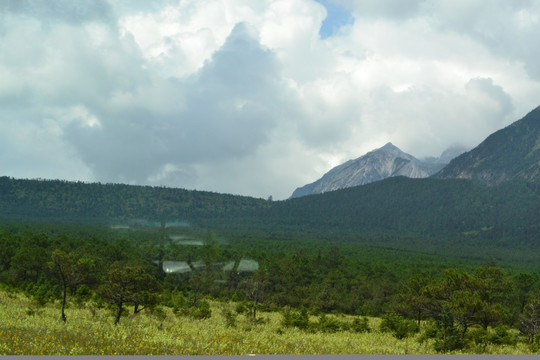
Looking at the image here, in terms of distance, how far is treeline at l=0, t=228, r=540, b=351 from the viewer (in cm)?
3928

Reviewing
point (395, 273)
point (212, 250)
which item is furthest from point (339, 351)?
point (212, 250)

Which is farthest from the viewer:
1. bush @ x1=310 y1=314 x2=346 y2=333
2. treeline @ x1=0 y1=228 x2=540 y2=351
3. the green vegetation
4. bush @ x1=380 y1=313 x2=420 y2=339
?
bush @ x1=310 y1=314 x2=346 y2=333

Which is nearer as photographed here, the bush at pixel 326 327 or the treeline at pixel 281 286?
the treeline at pixel 281 286

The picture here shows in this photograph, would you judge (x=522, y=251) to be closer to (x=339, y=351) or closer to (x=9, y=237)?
(x=9, y=237)

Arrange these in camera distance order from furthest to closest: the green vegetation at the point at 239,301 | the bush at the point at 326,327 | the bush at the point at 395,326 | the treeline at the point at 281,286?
the bush at the point at 326,327 → the bush at the point at 395,326 → the treeline at the point at 281,286 → the green vegetation at the point at 239,301

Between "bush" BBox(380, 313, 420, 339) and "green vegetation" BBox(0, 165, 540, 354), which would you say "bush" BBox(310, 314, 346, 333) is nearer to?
"green vegetation" BBox(0, 165, 540, 354)

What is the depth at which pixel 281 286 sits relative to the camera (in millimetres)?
92625

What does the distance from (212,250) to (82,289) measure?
49.7m

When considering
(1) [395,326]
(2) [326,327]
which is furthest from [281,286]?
(2) [326,327]

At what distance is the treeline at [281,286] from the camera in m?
39.3

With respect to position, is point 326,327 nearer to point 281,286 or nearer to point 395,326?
point 395,326

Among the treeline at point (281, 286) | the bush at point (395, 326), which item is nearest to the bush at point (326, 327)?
the treeline at point (281, 286)

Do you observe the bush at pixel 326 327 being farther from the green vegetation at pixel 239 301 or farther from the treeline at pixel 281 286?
the treeline at pixel 281 286

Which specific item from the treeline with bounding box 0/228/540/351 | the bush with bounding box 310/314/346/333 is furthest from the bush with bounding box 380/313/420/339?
the bush with bounding box 310/314/346/333
